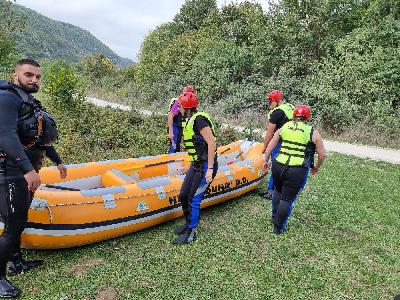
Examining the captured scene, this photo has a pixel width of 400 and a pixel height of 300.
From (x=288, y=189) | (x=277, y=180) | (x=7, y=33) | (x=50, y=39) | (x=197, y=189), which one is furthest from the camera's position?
(x=50, y=39)

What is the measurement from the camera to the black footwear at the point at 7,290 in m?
3.41

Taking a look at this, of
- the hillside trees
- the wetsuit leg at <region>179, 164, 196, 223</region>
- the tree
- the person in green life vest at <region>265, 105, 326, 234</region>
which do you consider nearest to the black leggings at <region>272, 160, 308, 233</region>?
the person in green life vest at <region>265, 105, 326, 234</region>

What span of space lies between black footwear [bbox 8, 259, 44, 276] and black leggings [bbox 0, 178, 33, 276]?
42 cm

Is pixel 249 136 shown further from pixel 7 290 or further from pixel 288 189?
pixel 7 290

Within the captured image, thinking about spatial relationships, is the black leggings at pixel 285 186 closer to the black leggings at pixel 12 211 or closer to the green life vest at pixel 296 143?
the green life vest at pixel 296 143

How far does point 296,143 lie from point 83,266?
2771mm

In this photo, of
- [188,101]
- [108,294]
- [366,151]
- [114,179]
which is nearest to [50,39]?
[366,151]

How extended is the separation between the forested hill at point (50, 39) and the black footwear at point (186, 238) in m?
34.8

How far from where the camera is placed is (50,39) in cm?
7762

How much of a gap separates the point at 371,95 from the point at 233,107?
498 centimetres

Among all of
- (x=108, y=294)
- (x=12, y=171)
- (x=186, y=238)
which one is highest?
(x=12, y=171)

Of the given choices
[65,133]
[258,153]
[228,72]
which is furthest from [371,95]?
[65,133]

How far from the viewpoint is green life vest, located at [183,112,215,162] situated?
438cm

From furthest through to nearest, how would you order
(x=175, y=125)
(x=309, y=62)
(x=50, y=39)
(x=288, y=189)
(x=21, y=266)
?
(x=50, y=39), (x=309, y=62), (x=175, y=125), (x=288, y=189), (x=21, y=266)
